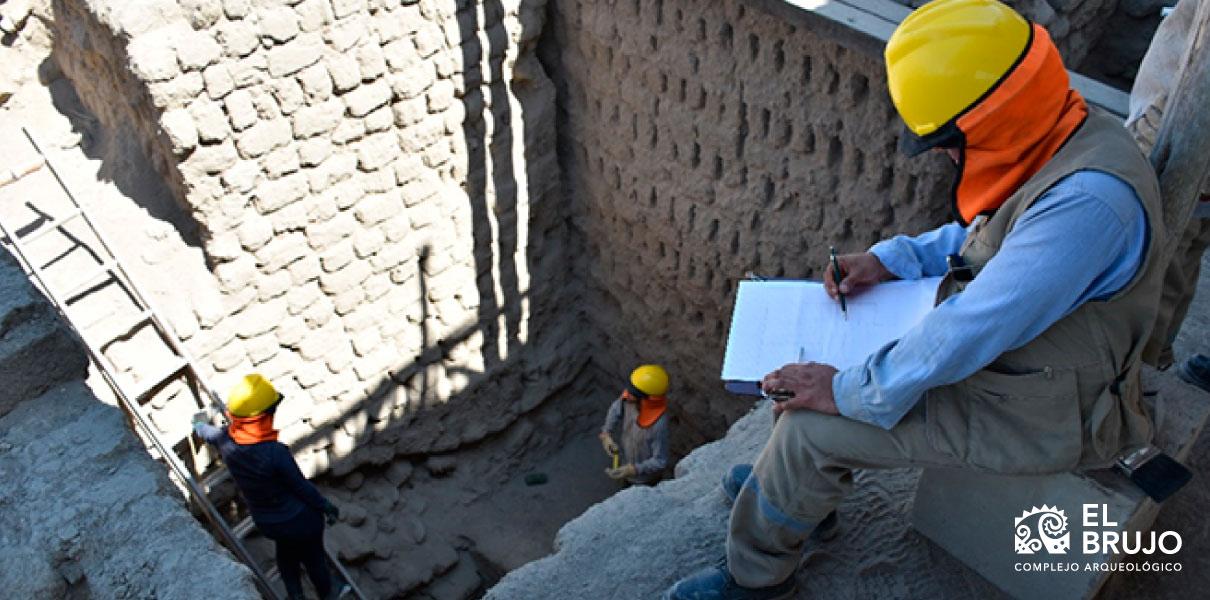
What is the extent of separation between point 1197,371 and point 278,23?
3552mm

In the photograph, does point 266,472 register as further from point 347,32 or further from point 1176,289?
point 1176,289

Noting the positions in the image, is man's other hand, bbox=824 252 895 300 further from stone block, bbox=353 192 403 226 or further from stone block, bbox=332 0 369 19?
stone block, bbox=353 192 403 226

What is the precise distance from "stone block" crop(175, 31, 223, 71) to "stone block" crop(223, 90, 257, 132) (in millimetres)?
176

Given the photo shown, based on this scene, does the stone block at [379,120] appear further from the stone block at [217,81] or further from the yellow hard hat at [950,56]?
the yellow hard hat at [950,56]

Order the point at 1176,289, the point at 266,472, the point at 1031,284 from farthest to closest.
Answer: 1. the point at 266,472
2. the point at 1176,289
3. the point at 1031,284

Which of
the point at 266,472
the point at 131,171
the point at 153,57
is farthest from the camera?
the point at 131,171

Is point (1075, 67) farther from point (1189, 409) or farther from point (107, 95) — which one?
point (107, 95)

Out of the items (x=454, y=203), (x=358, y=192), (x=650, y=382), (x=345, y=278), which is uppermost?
(x=358, y=192)

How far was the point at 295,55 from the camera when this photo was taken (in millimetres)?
4543

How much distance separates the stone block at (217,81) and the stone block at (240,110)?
34mm

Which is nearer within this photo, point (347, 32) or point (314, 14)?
point (314, 14)

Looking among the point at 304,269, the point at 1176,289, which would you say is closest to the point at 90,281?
the point at 304,269

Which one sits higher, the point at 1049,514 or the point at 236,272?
the point at 1049,514

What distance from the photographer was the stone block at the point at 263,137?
15.0ft
